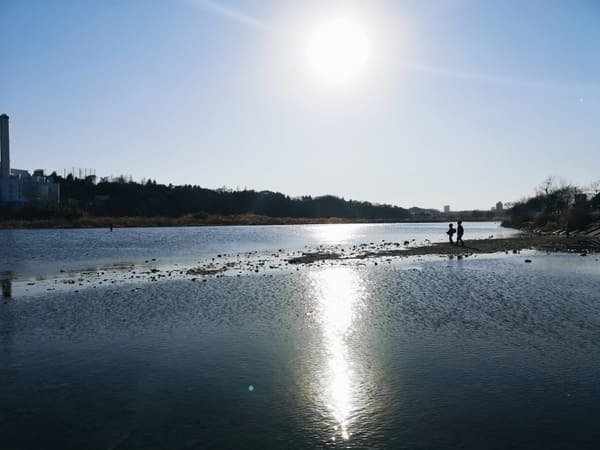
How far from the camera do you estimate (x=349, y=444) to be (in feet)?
22.2

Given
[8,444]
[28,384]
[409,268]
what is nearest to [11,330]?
[28,384]

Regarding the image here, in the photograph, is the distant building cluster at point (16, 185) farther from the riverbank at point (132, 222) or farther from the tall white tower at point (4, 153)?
the riverbank at point (132, 222)

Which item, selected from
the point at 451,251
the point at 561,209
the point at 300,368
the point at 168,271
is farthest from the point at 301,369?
the point at 561,209

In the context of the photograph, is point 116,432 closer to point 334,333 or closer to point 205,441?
point 205,441

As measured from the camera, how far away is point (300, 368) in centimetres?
1034

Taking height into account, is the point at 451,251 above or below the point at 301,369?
above

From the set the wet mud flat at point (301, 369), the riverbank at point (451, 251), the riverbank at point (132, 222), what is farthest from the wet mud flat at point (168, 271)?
the riverbank at point (132, 222)

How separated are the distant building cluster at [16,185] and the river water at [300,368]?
123 m

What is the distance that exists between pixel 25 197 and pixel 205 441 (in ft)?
481

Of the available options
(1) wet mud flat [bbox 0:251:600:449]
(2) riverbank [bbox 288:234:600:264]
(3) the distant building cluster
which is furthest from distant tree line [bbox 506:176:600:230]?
(3) the distant building cluster

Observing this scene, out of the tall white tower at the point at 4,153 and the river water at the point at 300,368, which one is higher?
the tall white tower at the point at 4,153

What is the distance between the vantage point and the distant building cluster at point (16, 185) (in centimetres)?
11928

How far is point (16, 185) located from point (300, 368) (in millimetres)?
144715

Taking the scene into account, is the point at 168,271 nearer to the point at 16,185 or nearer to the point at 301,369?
the point at 301,369
